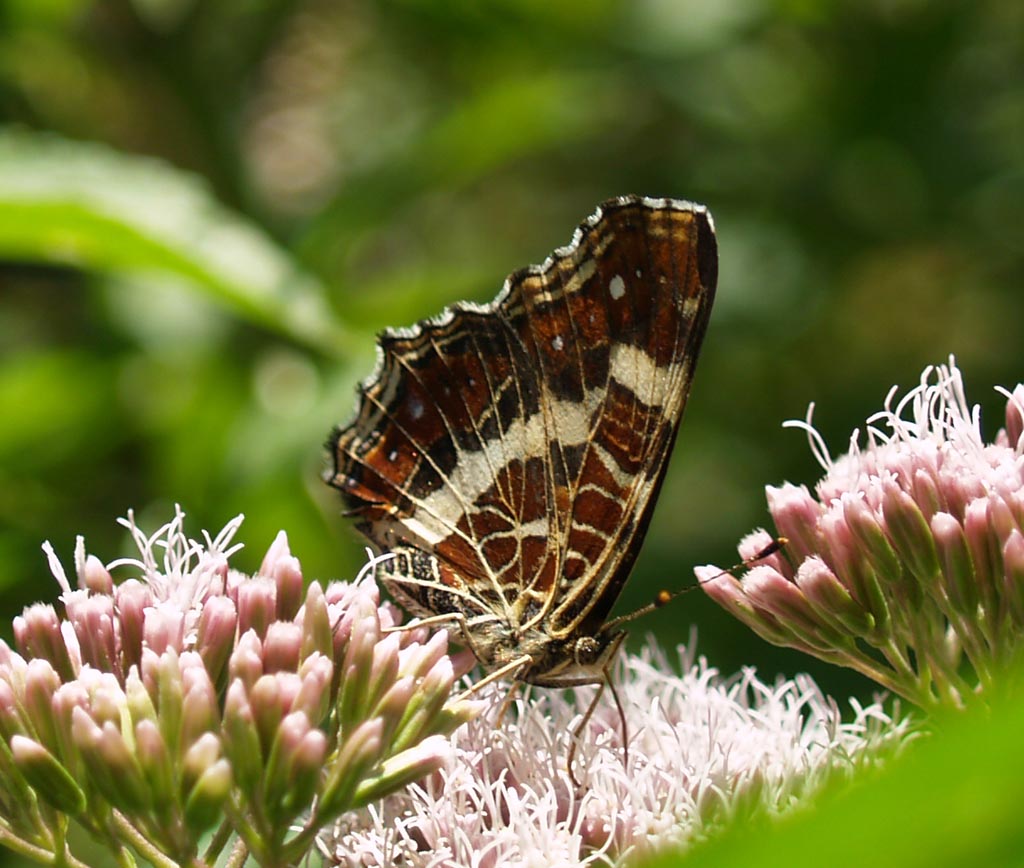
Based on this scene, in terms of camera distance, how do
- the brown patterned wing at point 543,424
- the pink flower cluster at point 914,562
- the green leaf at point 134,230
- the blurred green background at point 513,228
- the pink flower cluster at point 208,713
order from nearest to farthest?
the pink flower cluster at point 208,713 → the pink flower cluster at point 914,562 → the brown patterned wing at point 543,424 → the green leaf at point 134,230 → the blurred green background at point 513,228

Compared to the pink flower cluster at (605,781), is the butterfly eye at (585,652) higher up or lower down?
higher up

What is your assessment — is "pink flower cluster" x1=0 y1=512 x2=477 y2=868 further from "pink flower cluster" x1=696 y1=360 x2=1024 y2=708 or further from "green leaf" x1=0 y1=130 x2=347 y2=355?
"green leaf" x1=0 y1=130 x2=347 y2=355

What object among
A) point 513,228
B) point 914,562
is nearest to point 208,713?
point 914,562

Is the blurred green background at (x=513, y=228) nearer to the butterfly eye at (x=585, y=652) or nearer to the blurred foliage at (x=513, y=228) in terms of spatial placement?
the blurred foliage at (x=513, y=228)

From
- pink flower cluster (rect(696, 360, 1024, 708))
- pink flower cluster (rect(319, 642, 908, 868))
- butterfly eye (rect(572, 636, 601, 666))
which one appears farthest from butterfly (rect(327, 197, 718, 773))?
pink flower cluster (rect(696, 360, 1024, 708))

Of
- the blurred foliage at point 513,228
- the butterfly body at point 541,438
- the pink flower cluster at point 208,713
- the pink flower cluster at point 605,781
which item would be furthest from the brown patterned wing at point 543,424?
the blurred foliage at point 513,228

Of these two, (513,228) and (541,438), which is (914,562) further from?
(513,228)
